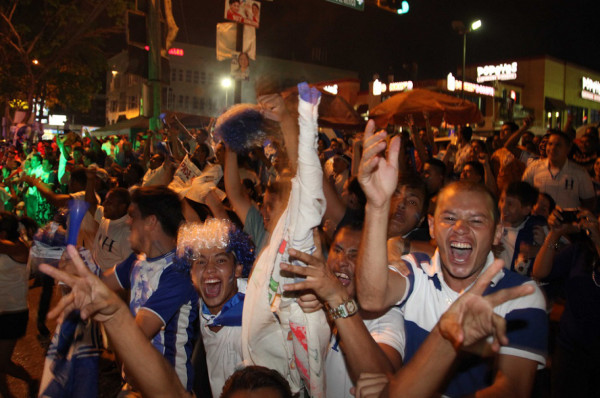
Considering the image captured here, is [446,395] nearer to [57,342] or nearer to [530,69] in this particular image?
[57,342]

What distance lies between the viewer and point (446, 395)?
236cm

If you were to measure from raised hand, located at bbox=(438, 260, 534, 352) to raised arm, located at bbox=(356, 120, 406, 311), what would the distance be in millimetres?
655

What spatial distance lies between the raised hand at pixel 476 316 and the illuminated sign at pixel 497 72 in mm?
48324

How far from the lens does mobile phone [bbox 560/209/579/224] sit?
12.8 ft

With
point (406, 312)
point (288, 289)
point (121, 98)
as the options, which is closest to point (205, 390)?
point (406, 312)

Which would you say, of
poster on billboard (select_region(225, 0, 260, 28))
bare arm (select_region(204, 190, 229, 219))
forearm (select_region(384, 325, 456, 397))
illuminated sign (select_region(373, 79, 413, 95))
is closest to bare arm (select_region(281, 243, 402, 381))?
forearm (select_region(384, 325, 456, 397))

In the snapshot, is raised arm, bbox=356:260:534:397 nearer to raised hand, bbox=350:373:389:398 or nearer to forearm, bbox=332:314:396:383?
raised hand, bbox=350:373:389:398

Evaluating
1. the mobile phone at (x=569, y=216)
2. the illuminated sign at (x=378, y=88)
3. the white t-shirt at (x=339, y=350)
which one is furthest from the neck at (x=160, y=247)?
the illuminated sign at (x=378, y=88)

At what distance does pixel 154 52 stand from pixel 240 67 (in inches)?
64.3

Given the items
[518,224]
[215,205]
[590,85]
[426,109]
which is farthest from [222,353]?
[590,85]

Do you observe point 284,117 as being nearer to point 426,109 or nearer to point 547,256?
point 547,256

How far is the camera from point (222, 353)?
3029mm

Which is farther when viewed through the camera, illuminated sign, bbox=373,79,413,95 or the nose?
illuminated sign, bbox=373,79,413,95

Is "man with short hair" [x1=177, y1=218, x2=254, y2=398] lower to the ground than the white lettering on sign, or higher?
lower
